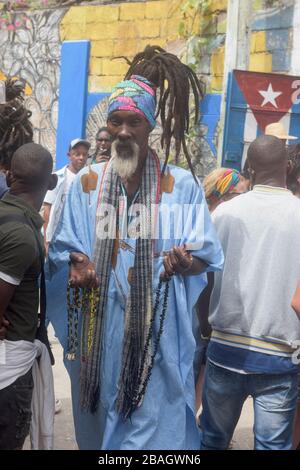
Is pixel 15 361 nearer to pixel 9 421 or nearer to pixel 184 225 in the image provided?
pixel 9 421

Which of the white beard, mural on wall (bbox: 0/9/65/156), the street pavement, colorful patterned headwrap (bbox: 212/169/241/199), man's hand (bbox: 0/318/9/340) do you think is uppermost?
mural on wall (bbox: 0/9/65/156)

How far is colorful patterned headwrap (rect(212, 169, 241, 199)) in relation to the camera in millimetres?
5109

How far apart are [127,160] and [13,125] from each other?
3.46ft

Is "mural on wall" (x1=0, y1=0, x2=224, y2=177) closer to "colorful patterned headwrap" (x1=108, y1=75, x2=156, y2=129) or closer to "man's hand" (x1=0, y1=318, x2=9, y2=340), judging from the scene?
"colorful patterned headwrap" (x1=108, y1=75, x2=156, y2=129)

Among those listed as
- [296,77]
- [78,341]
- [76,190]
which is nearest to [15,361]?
[78,341]

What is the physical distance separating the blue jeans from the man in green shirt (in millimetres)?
976

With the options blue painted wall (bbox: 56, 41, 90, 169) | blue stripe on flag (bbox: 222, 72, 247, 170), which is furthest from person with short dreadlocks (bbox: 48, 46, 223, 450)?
blue painted wall (bbox: 56, 41, 90, 169)

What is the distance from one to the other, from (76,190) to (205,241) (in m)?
0.68

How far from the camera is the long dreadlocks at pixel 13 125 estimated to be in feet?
14.3

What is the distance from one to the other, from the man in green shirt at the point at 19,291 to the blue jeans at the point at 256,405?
38.4 inches

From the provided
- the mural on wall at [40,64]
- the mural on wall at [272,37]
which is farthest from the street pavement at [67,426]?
the mural on wall at [40,64]

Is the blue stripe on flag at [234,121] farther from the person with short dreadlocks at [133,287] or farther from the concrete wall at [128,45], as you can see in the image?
the person with short dreadlocks at [133,287]

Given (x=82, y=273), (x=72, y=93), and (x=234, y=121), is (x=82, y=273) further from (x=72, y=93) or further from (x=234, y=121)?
(x=72, y=93)

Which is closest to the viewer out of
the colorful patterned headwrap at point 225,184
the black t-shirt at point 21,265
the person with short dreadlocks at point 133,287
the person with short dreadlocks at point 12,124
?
the black t-shirt at point 21,265
